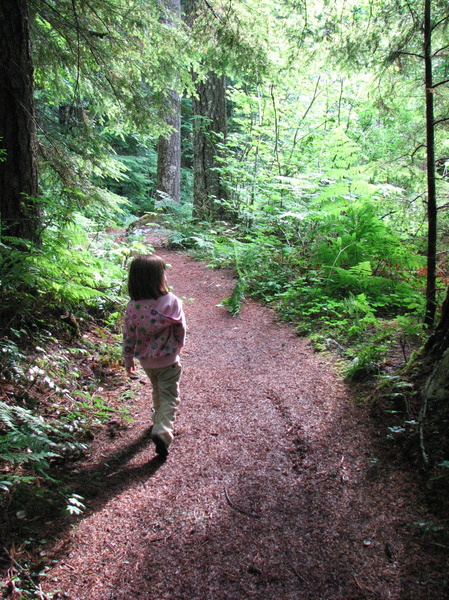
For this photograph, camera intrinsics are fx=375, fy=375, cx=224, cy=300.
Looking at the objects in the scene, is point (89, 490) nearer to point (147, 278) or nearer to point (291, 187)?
point (147, 278)

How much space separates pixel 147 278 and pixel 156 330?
0.44 metres

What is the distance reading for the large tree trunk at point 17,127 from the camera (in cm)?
411

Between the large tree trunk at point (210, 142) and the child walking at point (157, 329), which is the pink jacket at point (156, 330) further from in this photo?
the large tree trunk at point (210, 142)

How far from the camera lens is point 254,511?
93.6 inches

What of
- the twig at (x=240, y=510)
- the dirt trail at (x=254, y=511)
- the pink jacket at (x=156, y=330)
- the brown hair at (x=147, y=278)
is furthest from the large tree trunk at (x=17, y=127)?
the twig at (x=240, y=510)

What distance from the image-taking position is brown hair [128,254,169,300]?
3100 mm

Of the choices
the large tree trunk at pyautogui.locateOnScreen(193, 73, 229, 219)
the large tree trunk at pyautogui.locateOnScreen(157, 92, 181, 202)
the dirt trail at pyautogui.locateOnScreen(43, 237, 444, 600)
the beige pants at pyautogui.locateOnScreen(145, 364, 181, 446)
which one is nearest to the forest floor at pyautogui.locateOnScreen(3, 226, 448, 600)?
the dirt trail at pyautogui.locateOnScreen(43, 237, 444, 600)

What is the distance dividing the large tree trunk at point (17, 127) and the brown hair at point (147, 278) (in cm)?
182

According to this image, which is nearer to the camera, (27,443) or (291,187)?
(27,443)

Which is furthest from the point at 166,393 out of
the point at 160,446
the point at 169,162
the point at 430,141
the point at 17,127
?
the point at 169,162

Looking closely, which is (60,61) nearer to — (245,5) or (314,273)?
(245,5)

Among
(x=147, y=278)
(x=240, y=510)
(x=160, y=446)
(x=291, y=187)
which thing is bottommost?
(x=240, y=510)

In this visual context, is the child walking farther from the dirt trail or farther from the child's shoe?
the dirt trail

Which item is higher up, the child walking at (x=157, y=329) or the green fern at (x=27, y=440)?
the child walking at (x=157, y=329)
